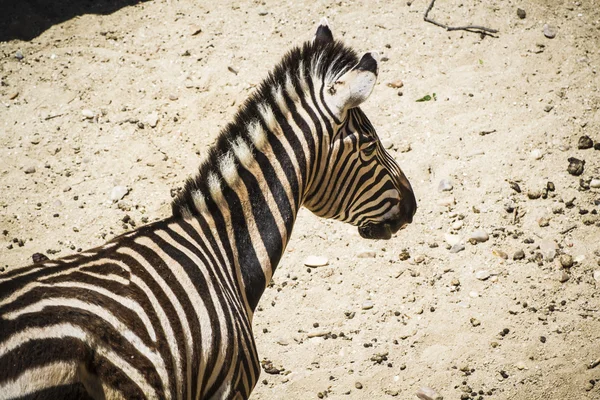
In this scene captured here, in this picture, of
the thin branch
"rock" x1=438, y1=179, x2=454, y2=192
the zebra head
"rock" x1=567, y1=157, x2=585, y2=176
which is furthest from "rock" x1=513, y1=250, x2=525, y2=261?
the thin branch

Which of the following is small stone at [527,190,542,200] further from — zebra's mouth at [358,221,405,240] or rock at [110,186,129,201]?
rock at [110,186,129,201]

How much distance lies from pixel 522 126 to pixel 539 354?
2.45 meters

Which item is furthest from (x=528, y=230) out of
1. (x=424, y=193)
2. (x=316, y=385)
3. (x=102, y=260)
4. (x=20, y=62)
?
(x=20, y=62)

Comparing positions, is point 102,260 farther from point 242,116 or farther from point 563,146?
point 563,146

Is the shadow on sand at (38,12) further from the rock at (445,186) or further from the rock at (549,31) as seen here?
the rock at (549,31)

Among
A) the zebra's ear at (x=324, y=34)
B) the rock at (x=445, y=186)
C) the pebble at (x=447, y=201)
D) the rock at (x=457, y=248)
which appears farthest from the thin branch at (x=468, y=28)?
the zebra's ear at (x=324, y=34)

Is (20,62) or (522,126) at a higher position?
(20,62)

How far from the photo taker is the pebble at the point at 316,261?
471 centimetres

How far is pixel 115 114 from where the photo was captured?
19.1ft

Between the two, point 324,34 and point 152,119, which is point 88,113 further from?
point 324,34

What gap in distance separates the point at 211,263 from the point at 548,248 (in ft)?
10.3

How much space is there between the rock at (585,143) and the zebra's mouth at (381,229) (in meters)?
2.46

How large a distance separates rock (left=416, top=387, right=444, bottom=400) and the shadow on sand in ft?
20.0

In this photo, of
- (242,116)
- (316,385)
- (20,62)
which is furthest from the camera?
(20,62)
